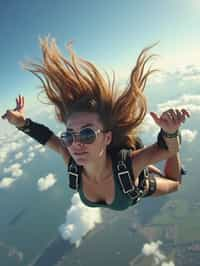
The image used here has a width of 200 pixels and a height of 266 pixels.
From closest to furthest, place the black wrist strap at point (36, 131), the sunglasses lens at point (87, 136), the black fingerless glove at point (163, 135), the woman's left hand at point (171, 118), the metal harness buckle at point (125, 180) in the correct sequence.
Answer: the woman's left hand at point (171, 118) < the black fingerless glove at point (163, 135) < the sunglasses lens at point (87, 136) < the metal harness buckle at point (125, 180) < the black wrist strap at point (36, 131)

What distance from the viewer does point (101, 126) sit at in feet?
10.3

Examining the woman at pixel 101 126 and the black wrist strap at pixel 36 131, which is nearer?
the woman at pixel 101 126

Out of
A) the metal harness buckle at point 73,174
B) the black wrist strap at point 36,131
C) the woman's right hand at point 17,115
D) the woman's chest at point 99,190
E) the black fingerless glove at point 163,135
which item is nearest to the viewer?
the black fingerless glove at point 163,135

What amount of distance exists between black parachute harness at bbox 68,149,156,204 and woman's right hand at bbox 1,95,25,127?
3.25 feet

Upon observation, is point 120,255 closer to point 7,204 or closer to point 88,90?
point 88,90

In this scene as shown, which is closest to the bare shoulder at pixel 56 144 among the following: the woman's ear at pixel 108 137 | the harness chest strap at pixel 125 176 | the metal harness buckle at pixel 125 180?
the harness chest strap at pixel 125 176

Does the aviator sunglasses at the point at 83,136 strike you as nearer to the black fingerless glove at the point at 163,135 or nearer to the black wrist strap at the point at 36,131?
the black fingerless glove at the point at 163,135

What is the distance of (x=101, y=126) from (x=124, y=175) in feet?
2.06

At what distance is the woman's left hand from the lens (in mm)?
2488

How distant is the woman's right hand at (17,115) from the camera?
3930mm

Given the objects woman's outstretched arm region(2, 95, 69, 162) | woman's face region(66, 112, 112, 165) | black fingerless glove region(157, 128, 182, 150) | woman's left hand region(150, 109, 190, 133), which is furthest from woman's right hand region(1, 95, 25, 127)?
woman's left hand region(150, 109, 190, 133)

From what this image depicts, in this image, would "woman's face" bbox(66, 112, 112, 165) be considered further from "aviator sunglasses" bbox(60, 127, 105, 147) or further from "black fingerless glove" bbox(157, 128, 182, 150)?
"black fingerless glove" bbox(157, 128, 182, 150)

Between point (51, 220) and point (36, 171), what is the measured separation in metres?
87.6

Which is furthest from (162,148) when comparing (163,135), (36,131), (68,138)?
(36,131)
